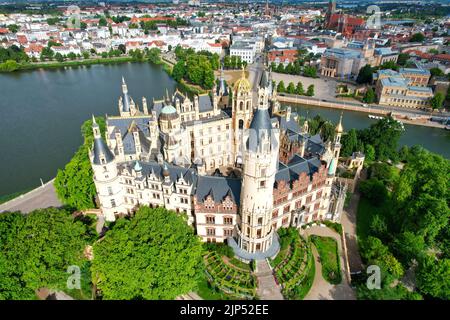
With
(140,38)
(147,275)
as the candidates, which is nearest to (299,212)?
(147,275)

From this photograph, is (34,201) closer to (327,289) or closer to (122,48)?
(327,289)

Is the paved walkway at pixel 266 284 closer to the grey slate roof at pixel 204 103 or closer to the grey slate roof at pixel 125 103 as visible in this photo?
the grey slate roof at pixel 204 103

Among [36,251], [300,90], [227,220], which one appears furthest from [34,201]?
[300,90]

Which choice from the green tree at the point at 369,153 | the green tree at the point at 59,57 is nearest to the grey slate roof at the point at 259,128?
the green tree at the point at 369,153

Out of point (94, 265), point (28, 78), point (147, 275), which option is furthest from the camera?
point (28, 78)

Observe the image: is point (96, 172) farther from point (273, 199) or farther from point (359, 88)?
point (359, 88)

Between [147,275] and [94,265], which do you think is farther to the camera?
[94,265]

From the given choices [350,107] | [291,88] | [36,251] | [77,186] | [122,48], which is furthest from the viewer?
[122,48]
